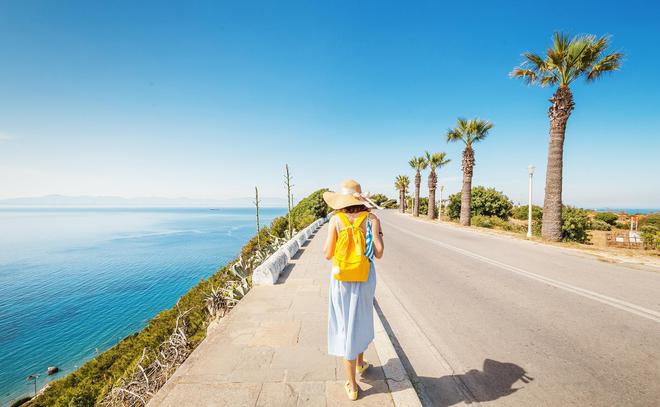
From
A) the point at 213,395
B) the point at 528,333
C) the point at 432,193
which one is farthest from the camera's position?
the point at 432,193

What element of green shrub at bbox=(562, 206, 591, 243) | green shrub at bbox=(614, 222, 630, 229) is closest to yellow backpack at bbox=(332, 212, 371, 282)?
green shrub at bbox=(562, 206, 591, 243)

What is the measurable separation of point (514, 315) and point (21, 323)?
24.3 metres

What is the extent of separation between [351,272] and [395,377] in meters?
1.36

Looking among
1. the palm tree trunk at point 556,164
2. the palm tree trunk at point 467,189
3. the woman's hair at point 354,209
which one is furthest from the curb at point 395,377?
the palm tree trunk at point 467,189

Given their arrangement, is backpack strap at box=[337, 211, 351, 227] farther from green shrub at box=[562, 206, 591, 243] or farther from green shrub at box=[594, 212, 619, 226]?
green shrub at box=[594, 212, 619, 226]

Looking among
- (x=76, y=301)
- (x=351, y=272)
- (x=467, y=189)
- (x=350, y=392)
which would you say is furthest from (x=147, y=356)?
(x=467, y=189)

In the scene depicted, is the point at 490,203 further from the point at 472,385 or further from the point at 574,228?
the point at 472,385

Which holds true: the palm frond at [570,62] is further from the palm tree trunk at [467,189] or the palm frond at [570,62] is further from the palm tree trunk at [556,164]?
the palm tree trunk at [467,189]

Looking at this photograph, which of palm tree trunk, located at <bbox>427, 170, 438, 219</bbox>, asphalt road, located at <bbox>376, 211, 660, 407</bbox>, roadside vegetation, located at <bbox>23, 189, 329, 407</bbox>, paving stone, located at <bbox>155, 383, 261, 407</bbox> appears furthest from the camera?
palm tree trunk, located at <bbox>427, 170, 438, 219</bbox>

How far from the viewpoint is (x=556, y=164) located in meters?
13.7

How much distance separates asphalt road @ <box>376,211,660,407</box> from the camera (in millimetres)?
2879

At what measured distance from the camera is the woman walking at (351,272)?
2531mm

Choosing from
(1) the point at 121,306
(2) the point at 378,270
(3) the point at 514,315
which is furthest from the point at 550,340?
(1) the point at 121,306

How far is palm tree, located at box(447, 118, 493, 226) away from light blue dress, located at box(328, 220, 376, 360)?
2349 cm
